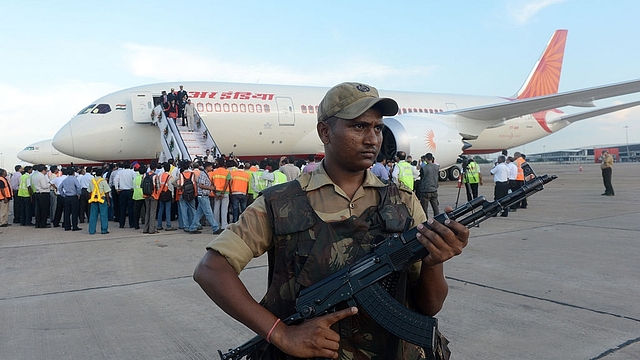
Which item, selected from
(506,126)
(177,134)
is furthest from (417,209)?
(506,126)

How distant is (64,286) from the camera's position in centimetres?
509

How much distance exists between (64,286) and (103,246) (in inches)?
105

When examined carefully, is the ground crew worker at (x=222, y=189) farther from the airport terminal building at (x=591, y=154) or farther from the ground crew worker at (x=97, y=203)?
the airport terminal building at (x=591, y=154)

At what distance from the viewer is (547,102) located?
16.1 meters

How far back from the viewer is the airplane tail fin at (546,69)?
944 inches

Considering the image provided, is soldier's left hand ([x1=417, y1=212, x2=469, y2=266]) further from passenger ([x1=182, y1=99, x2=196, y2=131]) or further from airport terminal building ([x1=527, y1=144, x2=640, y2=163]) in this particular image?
airport terminal building ([x1=527, y1=144, x2=640, y2=163])

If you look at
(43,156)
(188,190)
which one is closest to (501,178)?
(188,190)

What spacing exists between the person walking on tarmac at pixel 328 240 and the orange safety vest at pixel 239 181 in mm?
7603

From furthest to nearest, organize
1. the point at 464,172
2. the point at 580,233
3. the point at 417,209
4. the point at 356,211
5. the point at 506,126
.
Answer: the point at 506,126
the point at 464,172
the point at 580,233
the point at 417,209
the point at 356,211

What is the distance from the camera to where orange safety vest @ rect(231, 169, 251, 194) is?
29.9ft

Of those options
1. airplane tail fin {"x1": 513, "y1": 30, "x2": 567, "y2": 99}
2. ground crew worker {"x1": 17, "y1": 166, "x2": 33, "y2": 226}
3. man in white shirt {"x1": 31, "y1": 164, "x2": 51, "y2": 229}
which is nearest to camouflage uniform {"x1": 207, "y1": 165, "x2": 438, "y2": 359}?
man in white shirt {"x1": 31, "y1": 164, "x2": 51, "y2": 229}

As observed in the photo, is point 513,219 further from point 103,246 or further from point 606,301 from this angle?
point 103,246

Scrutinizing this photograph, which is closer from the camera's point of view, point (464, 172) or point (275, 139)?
point (464, 172)

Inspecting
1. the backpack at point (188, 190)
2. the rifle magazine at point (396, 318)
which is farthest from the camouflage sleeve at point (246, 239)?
the backpack at point (188, 190)
